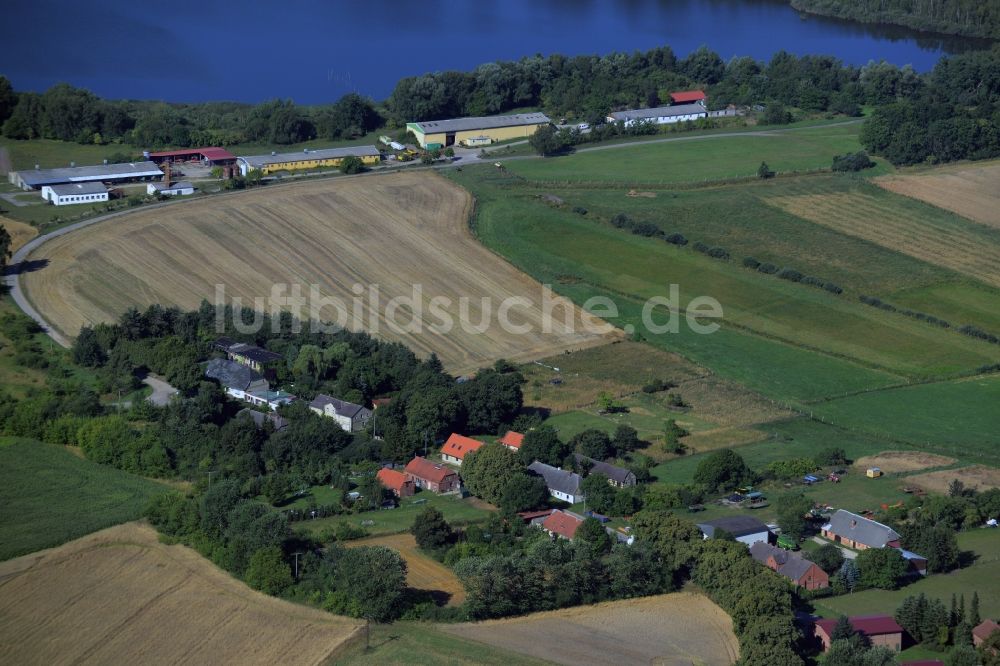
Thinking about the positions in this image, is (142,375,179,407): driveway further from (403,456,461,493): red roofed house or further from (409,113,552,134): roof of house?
(409,113,552,134): roof of house

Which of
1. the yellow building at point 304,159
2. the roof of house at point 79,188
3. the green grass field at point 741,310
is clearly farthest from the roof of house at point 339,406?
the yellow building at point 304,159

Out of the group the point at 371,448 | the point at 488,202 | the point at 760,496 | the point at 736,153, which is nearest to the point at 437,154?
the point at 488,202

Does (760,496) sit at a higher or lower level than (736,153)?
lower

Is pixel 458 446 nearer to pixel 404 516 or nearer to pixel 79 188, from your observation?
pixel 404 516

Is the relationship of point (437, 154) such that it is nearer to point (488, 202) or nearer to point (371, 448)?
point (488, 202)

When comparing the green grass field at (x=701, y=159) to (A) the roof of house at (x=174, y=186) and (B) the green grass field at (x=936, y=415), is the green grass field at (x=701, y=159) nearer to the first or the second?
(A) the roof of house at (x=174, y=186)

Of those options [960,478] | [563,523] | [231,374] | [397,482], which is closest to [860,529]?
[960,478]
